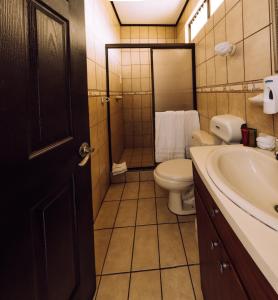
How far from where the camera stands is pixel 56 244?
81cm

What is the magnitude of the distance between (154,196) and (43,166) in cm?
183

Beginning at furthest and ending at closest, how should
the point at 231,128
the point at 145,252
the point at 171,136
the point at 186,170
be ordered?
the point at 171,136 → the point at 186,170 → the point at 145,252 → the point at 231,128

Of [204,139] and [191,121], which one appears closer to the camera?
[204,139]

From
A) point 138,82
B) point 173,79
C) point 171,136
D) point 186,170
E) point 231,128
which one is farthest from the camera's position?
point 138,82

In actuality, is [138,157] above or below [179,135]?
below

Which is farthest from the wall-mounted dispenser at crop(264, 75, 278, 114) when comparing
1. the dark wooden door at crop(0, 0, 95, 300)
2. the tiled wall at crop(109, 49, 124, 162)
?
the tiled wall at crop(109, 49, 124, 162)

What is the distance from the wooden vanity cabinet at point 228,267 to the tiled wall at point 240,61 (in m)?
0.70

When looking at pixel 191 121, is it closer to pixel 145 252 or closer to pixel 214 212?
pixel 145 252

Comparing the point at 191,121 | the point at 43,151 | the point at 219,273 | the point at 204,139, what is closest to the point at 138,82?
the point at 191,121

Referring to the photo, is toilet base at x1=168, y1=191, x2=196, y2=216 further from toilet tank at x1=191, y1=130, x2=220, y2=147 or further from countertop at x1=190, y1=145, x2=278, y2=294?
countertop at x1=190, y1=145, x2=278, y2=294

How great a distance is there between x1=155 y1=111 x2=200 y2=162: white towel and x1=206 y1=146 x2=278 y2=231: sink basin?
1.41 meters

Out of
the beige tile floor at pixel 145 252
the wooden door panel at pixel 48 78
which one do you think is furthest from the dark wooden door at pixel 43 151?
the beige tile floor at pixel 145 252

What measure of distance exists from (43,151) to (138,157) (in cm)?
299

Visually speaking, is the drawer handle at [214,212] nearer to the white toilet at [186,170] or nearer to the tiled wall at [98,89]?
the white toilet at [186,170]
